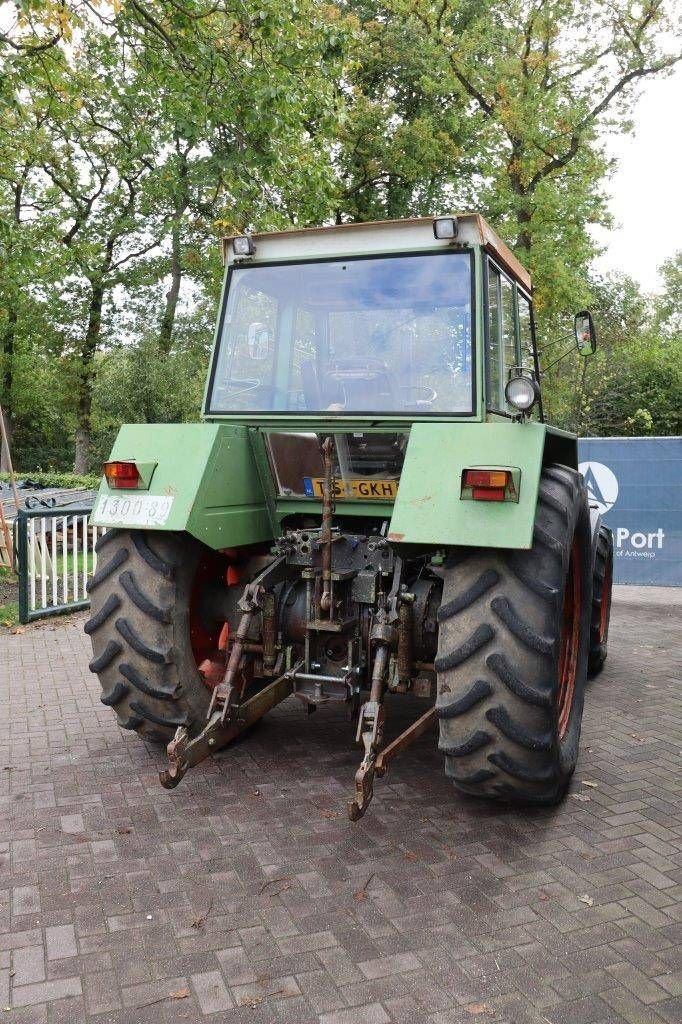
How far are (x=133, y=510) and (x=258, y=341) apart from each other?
51.9 inches

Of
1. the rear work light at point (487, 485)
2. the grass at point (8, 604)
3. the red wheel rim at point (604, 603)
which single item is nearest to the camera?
the rear work light at point (487, 485)

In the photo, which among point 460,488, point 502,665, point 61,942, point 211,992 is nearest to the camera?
point 211,992

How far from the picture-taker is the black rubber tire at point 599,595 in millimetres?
6414

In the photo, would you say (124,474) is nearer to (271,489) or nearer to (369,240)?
(271,489)

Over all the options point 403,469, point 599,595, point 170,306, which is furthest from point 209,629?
point 170,306

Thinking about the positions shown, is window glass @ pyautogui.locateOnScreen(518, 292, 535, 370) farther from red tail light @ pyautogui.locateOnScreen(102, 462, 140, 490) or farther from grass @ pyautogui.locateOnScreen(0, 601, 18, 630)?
grass @ pyautogui.locateOnScreen(0, 601, 18, 630)

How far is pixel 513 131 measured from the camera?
17391mm

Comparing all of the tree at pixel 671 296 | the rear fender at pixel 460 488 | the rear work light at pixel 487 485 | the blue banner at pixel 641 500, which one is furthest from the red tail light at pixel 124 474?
the tree at pixel 671 296

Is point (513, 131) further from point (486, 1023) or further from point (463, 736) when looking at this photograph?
point (486, 1023)

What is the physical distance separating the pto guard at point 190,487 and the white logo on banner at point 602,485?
7148mm

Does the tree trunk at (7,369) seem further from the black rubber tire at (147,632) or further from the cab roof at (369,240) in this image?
the black rubber tire at (147,632)

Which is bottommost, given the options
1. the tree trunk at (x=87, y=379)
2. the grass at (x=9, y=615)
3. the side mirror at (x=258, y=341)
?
the grass at (x=9, y=615)

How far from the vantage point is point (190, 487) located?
3.87 metres

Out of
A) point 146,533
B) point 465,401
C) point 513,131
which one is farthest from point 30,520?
point 513,131
